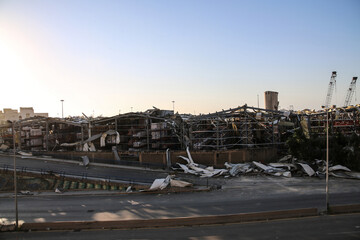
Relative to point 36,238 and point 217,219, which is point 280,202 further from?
point 36,238

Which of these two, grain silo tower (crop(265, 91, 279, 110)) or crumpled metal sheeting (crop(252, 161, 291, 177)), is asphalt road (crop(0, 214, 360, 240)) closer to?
crumpled metal sheeting (crop(252, 161, 291, 177))

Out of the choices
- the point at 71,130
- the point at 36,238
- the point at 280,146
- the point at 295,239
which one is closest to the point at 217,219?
the point at 295,239

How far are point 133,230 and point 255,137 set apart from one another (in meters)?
24.5

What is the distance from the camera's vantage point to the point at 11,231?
14.9 metres

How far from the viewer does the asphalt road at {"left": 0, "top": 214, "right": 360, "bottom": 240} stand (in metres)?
12.8

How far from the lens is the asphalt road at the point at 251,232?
42.0 feet

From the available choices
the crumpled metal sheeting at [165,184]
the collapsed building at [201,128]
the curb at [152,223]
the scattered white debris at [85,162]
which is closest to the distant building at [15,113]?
the collapsed building at [201,128]

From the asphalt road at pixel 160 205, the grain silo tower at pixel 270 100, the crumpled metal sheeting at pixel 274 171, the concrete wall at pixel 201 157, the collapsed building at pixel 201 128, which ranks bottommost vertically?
the asphalt road at pixel 160 205

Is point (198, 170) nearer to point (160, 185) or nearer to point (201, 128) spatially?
point (160, 185)

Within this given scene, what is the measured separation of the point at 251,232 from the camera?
43.8 ft

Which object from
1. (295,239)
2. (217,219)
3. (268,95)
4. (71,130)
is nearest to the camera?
(295,239)

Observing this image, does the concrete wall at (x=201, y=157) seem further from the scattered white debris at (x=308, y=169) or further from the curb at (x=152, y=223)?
the curb at (x=152, y=223)

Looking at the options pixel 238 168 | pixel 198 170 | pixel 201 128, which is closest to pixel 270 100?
pixel 201 128

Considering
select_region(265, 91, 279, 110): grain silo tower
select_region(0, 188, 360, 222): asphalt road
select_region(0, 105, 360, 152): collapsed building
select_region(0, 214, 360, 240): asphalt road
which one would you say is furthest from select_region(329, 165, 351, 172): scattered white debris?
select_region(265, 91, 279, 110): grain silo tower
